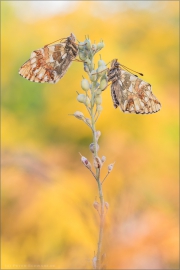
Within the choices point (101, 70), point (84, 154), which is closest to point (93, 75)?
point (101, 70)

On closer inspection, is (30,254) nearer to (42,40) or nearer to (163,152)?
(163,152)

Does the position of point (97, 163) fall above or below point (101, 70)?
below

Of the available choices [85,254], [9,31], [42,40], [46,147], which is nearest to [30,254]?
[85,254]

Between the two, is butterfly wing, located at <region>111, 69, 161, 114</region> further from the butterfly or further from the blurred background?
the blurred background

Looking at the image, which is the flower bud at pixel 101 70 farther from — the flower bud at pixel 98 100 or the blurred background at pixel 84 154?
the blurred background at pixel 84 154

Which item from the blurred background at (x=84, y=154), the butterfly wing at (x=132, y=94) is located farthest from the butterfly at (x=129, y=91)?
the blurred background at (x=84, y=154)

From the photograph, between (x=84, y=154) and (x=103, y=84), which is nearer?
(x=103, y=84)

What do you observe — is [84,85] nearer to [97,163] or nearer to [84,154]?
[97,163]
